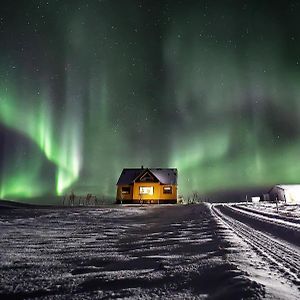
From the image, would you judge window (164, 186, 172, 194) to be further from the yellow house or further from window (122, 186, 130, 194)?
window (122, 186, 130, 194)

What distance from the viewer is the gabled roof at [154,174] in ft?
134

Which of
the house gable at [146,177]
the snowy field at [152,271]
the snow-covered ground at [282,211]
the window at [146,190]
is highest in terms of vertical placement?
the house gable at [146,177]

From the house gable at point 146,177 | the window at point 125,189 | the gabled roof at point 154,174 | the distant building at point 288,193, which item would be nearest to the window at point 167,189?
the gabled roof at point 154,174

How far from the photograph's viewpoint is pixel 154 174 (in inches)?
1626

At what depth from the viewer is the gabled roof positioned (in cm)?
4072

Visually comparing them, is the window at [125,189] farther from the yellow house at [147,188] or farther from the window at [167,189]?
the window at [167,189]

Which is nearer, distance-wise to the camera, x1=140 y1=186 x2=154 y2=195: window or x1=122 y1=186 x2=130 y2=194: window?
x1=140 y1=186 x2=154 y2=195: window

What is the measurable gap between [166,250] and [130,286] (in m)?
2.23

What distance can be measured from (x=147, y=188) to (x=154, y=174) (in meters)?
2.90

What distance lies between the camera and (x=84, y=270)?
3590mm

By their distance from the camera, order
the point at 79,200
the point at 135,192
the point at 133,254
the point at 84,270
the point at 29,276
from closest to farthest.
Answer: the point at 29,276 < the point at 84,270 < the point at 133,254 < the point at 79,200 < the point at 135,192

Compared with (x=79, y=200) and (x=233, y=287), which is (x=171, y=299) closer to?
(x=233, y=287)

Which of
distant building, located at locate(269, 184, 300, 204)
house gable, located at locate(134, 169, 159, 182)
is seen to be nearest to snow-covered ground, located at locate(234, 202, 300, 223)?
house gable, located at locate(134, 169, 159, 182)

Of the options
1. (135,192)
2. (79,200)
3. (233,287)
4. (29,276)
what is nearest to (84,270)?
(29,276)
